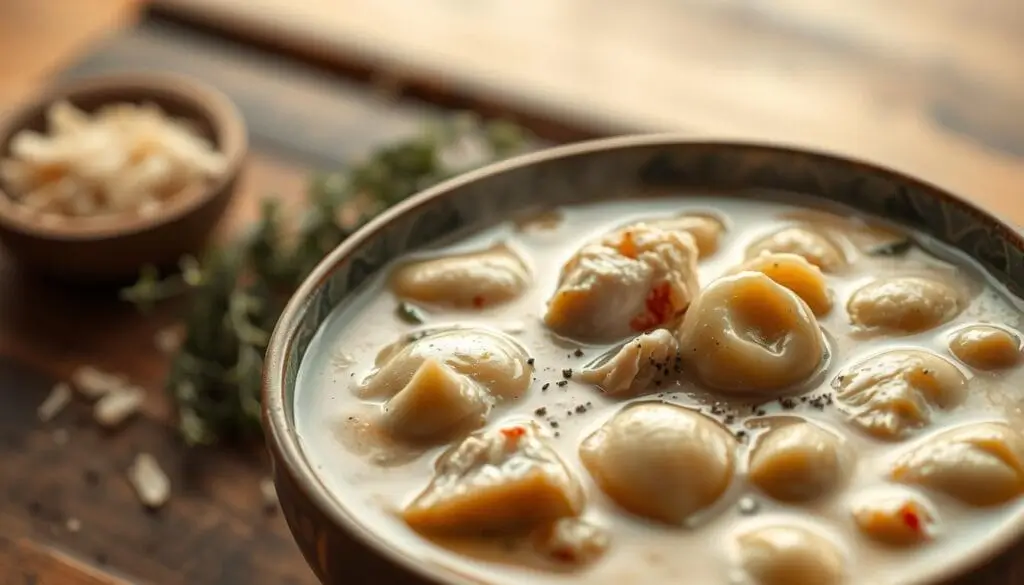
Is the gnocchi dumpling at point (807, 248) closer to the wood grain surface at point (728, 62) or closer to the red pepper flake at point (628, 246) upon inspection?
the red pepper flake at point (628, 246)

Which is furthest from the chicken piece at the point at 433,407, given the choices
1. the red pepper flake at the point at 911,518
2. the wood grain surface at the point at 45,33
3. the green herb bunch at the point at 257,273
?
the wood grain surface at the point at 45,33

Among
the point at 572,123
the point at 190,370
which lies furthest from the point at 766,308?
the point at 572,123

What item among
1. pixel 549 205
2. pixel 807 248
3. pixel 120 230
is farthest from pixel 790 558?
pixel 120 230

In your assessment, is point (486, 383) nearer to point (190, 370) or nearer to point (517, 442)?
point (517, 442)

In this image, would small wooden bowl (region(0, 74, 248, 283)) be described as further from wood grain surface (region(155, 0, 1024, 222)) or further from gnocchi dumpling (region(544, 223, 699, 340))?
gnocchi dumpling (region(544, 223, 699, 340))

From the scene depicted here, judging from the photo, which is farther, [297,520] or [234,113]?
[234,113]

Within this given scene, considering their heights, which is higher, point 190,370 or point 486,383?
point 486,383
